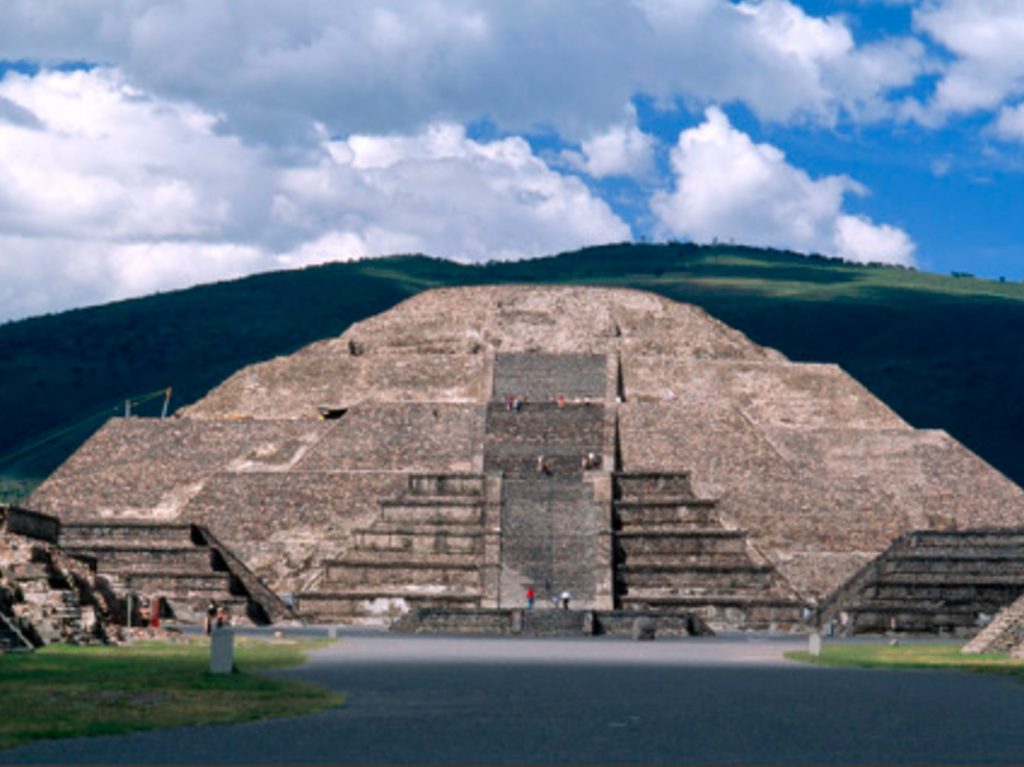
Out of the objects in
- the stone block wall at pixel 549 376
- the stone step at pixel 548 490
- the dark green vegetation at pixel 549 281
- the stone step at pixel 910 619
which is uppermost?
the dark green vegetation at pixel 549 281

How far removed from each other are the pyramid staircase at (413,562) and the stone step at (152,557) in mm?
2711

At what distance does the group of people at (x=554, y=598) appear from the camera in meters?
49.9

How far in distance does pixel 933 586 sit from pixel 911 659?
15.4 meters

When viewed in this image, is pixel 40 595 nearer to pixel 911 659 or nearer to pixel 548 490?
pixel 911 659

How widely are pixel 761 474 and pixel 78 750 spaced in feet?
139

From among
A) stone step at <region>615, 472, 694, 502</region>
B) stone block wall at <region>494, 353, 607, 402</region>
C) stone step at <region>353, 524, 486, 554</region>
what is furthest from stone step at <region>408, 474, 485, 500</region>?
stone block wall at <region>494, 353, 607, 402</region>

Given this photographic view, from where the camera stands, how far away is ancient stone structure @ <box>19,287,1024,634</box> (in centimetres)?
5166

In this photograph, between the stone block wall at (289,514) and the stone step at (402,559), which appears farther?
the stone block wall at (289,514)

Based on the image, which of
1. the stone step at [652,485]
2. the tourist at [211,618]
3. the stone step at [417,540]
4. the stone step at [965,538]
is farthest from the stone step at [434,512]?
the stone step at [965,538]

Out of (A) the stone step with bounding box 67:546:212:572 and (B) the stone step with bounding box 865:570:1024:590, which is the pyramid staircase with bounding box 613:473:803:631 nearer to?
(B) the stone step with bounding box 865:570:1024:590

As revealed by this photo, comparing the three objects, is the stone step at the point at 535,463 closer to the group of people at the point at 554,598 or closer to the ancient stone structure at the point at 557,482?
the ancient stone structure at the point at 557,482

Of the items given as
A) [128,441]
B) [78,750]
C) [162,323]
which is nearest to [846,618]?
[128,441]

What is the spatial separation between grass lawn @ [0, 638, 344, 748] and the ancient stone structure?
1909 centimetres

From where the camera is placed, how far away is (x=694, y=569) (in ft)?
171
